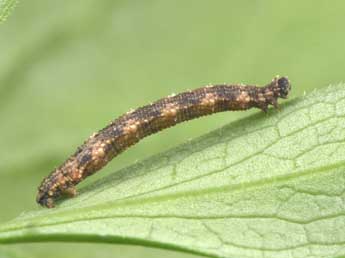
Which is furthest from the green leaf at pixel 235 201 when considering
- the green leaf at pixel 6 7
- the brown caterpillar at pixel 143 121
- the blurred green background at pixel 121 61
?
the blurred green background at pixel 121 61

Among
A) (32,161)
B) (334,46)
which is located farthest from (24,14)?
(334,46)

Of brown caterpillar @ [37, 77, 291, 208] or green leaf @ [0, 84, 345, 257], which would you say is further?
brown caterpillar @ [37, 77, 291, 208]

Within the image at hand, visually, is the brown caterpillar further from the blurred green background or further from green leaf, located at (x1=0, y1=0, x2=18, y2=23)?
the blurred green background

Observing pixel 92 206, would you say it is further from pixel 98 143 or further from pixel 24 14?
pixel 24 14

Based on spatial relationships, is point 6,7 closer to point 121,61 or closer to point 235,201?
point 235,201

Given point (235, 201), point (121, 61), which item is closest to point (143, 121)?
point (235, 201)

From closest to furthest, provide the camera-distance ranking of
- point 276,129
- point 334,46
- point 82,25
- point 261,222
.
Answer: point 261,222
point 276,129
point 334,46
point 82,25

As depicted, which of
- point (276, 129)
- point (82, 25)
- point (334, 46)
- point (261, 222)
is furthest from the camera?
point (82, 25)

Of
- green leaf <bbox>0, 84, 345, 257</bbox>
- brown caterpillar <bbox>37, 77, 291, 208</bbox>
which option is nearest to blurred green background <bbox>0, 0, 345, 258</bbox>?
brown caterpillar <bbox>37, 77, 291, 208</bbox>
